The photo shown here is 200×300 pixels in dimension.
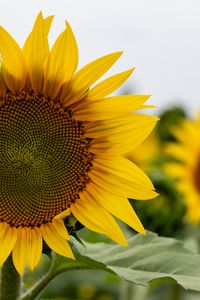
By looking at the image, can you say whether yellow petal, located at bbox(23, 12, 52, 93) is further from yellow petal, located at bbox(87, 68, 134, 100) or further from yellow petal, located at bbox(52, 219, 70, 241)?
yellow petal, located at bbox(52, 219, 70, 241)

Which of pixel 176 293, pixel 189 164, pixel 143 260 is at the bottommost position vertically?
pixel 176 293

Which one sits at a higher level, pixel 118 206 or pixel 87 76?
pixel 87 76

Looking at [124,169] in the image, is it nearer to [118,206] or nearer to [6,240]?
[118,206]

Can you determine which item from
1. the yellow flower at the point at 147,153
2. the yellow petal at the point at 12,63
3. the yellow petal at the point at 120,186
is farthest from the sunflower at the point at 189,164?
the yellow petal at the point at 12,63

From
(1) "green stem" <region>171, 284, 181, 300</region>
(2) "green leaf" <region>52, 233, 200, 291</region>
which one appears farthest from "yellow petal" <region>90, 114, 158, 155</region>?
(1) "green stem" <region>171, 284, 181, 300</region>

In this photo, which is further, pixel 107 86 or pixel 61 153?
pixel 61 153

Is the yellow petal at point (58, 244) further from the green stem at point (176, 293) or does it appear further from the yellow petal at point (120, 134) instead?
the green stem at point (176, 293)

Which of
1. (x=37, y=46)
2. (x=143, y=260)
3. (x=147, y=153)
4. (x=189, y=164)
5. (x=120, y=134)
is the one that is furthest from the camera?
(x=147, y=153)

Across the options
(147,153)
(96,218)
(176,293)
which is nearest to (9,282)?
(96,218)
